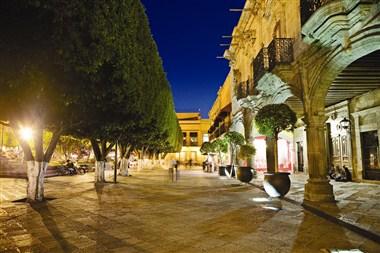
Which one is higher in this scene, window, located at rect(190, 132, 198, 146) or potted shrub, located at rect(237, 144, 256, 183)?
window, located at rect(190, 132, 198, 146)

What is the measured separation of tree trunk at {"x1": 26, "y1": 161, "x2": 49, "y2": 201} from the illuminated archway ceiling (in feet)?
35.0

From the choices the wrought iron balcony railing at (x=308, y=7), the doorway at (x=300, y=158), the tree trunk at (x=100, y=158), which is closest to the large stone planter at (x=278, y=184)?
the wrought iron balcony railing at (x=308, y=7)

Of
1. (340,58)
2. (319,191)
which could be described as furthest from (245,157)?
(340,58)

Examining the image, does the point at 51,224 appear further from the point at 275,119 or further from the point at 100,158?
the point at 100,158

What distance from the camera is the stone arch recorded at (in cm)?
719

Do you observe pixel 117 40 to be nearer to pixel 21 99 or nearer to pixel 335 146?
pixel 21 99

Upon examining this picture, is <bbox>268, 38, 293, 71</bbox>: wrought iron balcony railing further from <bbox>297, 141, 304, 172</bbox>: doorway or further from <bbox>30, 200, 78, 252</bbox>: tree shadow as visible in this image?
<bbox>297, 141, 304, 172</bbox>: doorway

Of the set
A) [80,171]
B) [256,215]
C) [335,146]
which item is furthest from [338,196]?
[80,171]

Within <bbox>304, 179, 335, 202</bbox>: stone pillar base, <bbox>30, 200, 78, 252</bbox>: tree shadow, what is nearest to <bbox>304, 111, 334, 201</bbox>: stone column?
<bbox>304, 179, 335, 202</bbox>: stone pillar base

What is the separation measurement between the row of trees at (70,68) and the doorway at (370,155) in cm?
1058

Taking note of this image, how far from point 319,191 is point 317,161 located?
1.03 metres

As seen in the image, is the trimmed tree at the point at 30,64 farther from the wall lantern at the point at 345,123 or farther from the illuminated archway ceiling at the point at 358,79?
the wall lantern at the point at 345,123

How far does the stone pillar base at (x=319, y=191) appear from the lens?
905 centimetres

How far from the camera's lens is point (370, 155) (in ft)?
47.0
